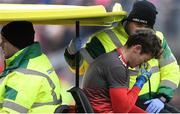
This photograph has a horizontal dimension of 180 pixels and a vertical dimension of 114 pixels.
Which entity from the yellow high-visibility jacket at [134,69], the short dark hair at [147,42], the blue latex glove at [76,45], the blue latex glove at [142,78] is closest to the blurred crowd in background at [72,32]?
the yellow high-visibility jacket at [134,69]

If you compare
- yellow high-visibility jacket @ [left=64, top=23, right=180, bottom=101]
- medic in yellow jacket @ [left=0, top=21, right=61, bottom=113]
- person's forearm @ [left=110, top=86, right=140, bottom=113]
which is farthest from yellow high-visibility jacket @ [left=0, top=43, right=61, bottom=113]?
yellow high-visibility jacket @ [left=64, top=23, right=180, bottom=101]

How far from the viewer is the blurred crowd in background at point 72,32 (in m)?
6.44

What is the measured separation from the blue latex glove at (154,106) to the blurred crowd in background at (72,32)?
1.85 metres

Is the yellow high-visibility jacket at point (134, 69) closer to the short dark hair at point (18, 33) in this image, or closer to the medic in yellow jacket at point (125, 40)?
the medic in yellow jacket at point (125, 40)

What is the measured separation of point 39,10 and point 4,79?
0.40m

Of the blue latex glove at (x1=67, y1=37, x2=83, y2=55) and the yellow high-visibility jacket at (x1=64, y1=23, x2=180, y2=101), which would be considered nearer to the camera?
the blue latex glove at (x1=67, y1=37, x2=83, y2=55)

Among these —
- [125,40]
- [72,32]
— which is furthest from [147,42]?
[72,32]

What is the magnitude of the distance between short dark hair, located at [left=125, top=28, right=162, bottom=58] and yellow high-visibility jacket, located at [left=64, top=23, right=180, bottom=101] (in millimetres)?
397

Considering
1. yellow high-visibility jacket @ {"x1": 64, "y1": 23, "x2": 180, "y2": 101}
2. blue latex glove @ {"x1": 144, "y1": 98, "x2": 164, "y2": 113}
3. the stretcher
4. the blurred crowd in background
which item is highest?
the stretcher

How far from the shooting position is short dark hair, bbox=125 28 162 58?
374cm

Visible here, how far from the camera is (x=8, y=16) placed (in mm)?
3406

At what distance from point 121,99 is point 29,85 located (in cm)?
55

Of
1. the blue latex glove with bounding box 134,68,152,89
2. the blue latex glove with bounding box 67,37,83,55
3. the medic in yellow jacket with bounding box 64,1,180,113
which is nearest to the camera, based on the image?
the blue latex glove with bounding box 134,68,152,89

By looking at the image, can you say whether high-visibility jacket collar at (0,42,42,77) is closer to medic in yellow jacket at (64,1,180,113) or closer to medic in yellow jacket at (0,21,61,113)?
medic in yellow jacket at (0,21,61,113)
